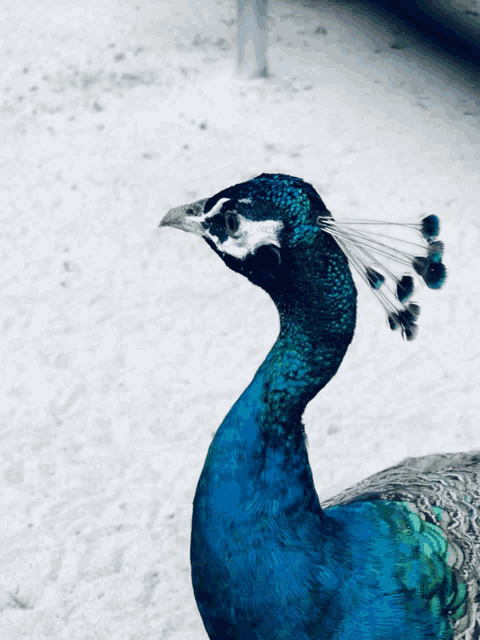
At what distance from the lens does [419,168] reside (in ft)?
13.1

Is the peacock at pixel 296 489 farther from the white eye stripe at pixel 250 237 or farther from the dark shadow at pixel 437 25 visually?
the dark shadow at pixel 437 25

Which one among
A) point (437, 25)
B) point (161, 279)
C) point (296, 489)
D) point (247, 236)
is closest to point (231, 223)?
point (247, 236)

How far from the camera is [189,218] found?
4.70 ft

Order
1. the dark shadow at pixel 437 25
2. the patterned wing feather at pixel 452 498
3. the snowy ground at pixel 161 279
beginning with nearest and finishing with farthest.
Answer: the patterned wing feather at pixel 452 498 < the snowy ground at pixel 161 279 < the dark shadow at pixel 437 25

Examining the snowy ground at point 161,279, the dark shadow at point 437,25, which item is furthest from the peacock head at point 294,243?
the dark shadow at point 437,25

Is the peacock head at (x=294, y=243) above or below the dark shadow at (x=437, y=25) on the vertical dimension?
below

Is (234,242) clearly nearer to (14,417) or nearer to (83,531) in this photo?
(83,531)

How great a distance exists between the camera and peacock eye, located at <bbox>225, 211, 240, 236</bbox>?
1.34 metres

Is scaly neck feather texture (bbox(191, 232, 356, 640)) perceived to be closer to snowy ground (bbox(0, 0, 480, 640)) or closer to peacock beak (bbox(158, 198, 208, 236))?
peacock beak (bbox(158, 198, 208, 236))

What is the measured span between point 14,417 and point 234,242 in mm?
1623

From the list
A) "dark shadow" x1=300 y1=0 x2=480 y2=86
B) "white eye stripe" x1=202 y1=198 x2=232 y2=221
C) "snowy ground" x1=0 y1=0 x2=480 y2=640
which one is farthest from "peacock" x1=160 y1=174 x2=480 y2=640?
"dark shadow" x1=300 y1=0 x2=480 y2=86

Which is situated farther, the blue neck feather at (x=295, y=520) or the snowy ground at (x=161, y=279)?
the snowy ground at (x=161, y=279)

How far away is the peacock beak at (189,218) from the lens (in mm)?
1418

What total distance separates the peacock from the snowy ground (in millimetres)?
831
